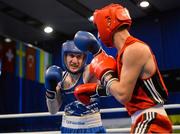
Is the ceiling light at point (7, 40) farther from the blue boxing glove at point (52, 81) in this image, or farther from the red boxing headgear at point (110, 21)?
the red boxing headgear at point (110, 21)

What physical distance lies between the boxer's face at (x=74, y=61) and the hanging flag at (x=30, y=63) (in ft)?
13.3

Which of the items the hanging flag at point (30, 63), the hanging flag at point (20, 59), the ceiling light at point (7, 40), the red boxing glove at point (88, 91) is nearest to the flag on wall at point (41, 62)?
the hanging flag at point (30, 63)

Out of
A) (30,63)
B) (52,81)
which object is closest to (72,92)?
(52,81)

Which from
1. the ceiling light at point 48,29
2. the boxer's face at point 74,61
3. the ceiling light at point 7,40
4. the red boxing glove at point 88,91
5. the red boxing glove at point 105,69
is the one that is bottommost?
the red boxing glove at point 88,91

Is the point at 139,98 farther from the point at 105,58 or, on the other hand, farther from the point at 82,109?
the point at 82,109

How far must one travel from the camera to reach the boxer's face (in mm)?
1914

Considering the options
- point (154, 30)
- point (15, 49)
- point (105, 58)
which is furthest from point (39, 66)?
point (105, 58)

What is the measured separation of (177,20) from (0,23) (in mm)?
2704

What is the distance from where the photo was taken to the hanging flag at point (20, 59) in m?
5.73

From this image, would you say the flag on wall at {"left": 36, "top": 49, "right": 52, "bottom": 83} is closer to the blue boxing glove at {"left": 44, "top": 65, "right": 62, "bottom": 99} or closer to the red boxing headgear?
the blue boxing glove at {"left": 44, "top": 65, "right": 62, "bottom": 99}

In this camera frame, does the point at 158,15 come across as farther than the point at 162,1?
Yes

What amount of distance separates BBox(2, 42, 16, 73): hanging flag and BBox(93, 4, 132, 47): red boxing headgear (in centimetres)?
433

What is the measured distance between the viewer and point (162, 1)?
4.85 m

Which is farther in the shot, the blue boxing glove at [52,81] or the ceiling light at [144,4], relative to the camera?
the ceiling light at [144,4]
